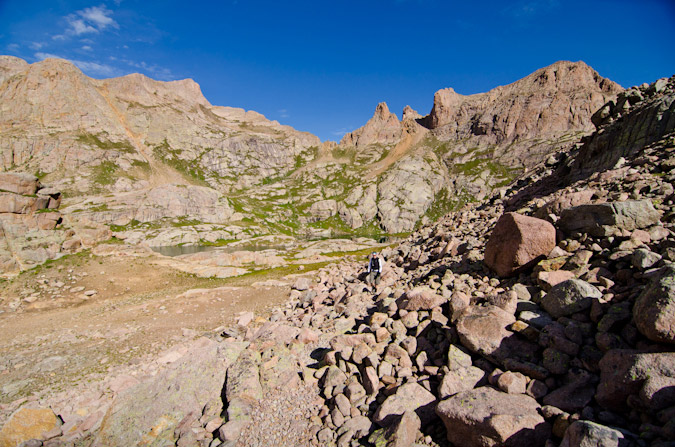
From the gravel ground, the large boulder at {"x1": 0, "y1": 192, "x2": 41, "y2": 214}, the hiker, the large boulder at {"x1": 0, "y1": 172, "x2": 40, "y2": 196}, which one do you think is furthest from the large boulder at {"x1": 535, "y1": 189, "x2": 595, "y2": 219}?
the large boulder at {"x1": 0, "y1": 172, "x2": 40, "y2": 196}

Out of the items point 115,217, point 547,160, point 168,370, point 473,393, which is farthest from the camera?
point 115,217

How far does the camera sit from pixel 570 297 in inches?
354

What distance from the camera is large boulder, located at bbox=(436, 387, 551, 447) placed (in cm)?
635

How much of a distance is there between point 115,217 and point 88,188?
5312cm

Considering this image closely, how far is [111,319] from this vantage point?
2314cm

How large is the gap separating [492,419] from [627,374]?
9.93 ft

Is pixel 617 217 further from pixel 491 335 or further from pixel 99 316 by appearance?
pixel 99 316

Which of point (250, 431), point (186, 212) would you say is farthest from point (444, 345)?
point (186, 212)

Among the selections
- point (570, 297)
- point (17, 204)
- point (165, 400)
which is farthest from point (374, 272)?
point (17, 204)

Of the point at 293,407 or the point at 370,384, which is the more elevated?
the point at 370,384

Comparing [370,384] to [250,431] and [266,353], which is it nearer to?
[250,431]

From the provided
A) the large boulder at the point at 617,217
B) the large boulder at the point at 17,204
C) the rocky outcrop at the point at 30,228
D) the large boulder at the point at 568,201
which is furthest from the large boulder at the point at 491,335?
the large boulder at the point at 17,204

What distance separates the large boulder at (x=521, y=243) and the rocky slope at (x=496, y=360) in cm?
6

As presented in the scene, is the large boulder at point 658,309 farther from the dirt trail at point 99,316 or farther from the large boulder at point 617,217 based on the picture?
the dirt trail at point 99,316
